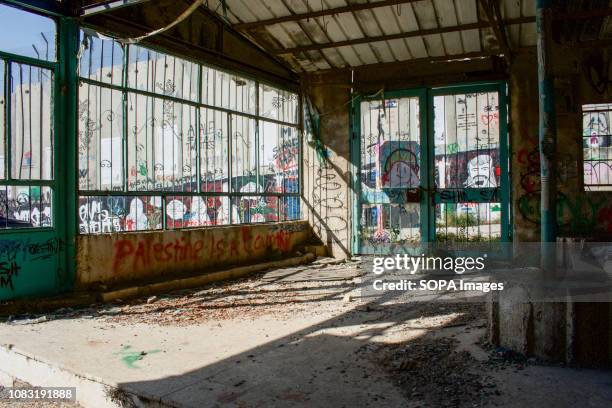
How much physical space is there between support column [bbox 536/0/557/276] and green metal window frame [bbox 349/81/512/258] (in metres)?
6.36

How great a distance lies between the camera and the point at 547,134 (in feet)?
14.8

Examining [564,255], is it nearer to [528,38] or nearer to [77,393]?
[77,393]

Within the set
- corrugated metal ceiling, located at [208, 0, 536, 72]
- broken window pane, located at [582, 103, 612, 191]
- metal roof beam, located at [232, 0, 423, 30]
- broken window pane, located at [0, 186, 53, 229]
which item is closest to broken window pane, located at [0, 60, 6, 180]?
broken window pane, located at [0, 186, 53, 229]

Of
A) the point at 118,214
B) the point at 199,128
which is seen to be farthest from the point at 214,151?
the point at 118,214

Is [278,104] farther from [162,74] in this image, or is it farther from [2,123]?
[2,123]

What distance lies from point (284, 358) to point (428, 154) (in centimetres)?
763

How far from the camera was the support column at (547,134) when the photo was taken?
4.52 meters

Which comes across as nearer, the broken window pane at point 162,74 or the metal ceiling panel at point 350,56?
the broken window pane at point 162,74

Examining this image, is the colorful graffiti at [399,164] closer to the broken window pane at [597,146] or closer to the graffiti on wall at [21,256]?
the broken window pane at [597,146]

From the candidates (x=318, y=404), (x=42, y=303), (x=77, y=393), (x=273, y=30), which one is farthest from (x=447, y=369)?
(x=273, y=30)

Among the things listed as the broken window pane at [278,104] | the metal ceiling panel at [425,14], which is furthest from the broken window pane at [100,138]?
the metal ceiling panel at [425,14]

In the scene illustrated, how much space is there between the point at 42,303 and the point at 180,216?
2882 mm

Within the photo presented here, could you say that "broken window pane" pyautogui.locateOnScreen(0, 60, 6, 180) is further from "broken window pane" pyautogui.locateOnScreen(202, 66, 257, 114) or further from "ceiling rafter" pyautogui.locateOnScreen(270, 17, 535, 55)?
"ceiling rafter" pyautogui.locateOnScreen(270, 17, 535, 55)

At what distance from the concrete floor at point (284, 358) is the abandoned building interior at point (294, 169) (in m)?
0.04
